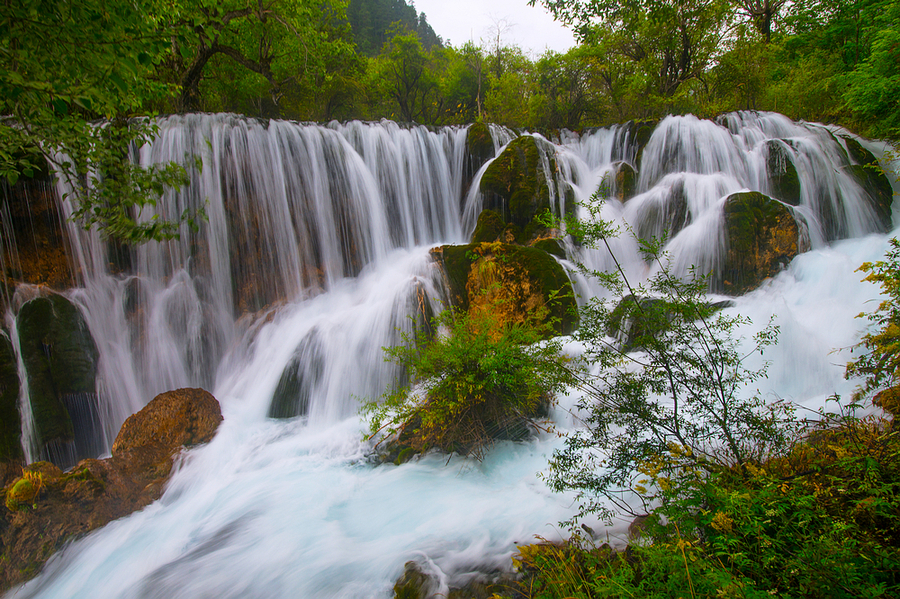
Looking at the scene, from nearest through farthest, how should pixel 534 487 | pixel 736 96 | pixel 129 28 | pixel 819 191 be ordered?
pixel 129 28
pixel 534 487
pixel 819 191
pixel 736 96

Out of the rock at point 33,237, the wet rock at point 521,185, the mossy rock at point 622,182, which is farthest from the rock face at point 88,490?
the mossy rock at point 622,182

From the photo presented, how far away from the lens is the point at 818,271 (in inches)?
307

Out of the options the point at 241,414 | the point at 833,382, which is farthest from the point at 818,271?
the point at 241,414

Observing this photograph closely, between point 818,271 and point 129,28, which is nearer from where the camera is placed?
point 129,28

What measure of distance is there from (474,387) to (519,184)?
313 inches

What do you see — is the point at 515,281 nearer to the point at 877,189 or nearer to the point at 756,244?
the point at 756,244

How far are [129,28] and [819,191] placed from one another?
47.2ft

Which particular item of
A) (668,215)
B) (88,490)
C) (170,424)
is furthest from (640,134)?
(88,490)

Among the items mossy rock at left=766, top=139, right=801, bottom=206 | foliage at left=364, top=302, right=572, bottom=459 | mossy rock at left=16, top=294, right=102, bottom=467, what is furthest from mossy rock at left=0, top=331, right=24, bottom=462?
mossy rock at left=766, top=139, right=801, bottom=206

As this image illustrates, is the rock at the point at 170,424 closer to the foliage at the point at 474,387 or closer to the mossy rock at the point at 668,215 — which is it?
the foliage at the point at 474,387

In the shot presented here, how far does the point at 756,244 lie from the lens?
339 inches

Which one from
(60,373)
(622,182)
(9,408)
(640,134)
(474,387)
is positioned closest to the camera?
(474,387)

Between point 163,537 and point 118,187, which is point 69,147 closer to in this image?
point 118,187

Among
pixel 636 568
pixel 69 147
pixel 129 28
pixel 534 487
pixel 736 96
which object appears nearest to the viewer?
pixel 636 568
